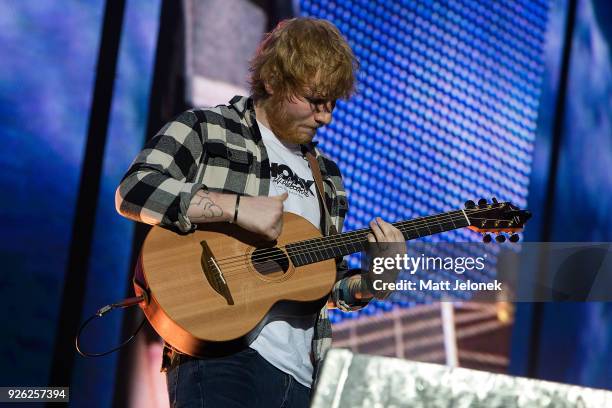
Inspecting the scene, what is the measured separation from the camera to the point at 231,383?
1.77 metres

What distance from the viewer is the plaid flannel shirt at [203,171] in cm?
189

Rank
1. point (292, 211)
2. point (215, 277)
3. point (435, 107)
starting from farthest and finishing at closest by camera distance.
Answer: point (435, 107) → point (292, 211) → point (215, 277)

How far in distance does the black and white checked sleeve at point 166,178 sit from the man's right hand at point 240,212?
23mm

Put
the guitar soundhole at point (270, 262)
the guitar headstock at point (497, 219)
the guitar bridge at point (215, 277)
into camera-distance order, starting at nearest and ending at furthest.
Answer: the guitar bridge at point (215, 277), the guitar soundhole at point (270, 262), the guitar headstock at point (497, 219)

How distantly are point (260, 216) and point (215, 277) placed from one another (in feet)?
0.61

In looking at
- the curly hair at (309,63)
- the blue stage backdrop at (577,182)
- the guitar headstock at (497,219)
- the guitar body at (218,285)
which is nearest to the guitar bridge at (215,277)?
the guitar body at (218,285)

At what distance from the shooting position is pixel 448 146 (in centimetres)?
407

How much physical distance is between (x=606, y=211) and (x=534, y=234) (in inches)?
25.3

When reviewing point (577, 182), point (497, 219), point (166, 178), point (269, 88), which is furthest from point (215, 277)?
point (577, 182)

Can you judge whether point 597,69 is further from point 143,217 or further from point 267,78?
point 143,217

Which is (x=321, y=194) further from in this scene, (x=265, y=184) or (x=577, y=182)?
(x=577, y=182)

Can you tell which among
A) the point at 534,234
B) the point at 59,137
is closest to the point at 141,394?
the point at 59,137

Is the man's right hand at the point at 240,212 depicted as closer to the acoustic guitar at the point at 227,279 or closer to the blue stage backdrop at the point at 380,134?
the acoustic guitar at the point at 227,279

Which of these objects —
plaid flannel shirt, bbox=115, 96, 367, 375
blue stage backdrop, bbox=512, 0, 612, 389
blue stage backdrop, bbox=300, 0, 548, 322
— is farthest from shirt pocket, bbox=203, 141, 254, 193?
blue stage backdrop, bbox=512, 0, 612, 389
